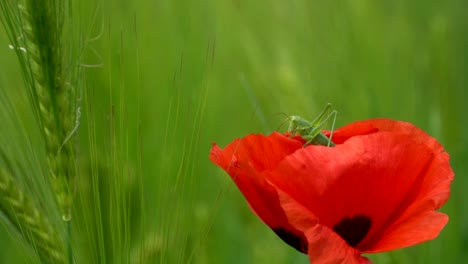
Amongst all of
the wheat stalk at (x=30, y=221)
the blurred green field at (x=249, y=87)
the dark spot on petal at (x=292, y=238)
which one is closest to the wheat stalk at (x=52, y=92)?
the wheat stalk at (x=30, y=221)

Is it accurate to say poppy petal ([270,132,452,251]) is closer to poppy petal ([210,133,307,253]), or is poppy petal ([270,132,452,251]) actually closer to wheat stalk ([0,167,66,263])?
poppy petal ([210,133,307,253])

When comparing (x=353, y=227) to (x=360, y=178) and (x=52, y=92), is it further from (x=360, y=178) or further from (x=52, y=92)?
(x=52, y=92)

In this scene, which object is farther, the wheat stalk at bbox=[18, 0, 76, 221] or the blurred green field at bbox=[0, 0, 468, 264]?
the blurred green field at bbox=[0, 0, 468, 264]

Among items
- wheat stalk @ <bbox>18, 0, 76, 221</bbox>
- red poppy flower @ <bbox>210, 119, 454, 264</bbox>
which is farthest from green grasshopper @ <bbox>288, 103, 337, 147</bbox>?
wheat stalk @ <bbox>18, 0, 76, 221</bbox>

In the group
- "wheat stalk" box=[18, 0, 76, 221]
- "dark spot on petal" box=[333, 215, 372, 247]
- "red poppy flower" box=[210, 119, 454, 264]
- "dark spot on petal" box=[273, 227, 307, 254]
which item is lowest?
"dark spot on petal" box=[273, 227, 307, 254]

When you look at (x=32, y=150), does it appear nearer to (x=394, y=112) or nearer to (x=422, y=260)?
(x=422, y=260)

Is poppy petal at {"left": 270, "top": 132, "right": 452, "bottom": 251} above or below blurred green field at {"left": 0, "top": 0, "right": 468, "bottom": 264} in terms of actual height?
above

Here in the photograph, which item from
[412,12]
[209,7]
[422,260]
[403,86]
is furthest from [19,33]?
[412,12]
